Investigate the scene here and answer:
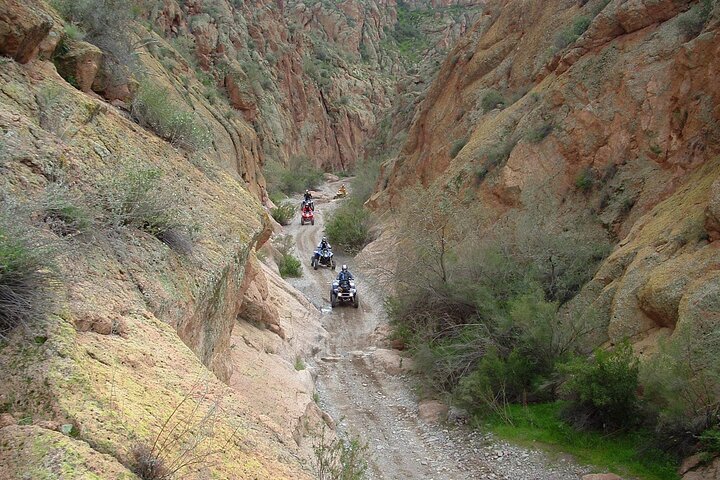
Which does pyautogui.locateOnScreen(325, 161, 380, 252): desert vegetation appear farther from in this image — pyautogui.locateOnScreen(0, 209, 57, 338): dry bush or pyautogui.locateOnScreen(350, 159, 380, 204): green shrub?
pyautogui.locateOnScreen(0, 209, 57, 338): dry bush

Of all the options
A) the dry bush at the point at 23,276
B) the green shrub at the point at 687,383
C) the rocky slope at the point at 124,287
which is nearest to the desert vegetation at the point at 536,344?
the green shrub at the point at 687,383

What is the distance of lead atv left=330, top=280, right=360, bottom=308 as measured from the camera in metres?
18.9

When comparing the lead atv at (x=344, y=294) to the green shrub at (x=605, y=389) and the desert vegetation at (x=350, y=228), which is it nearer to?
the desert vegetation at (x=350, y=228)

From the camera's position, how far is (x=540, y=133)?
1733cm

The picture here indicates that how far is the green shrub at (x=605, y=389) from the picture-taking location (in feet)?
26.2

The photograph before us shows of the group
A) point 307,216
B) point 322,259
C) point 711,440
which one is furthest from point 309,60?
point 711,440

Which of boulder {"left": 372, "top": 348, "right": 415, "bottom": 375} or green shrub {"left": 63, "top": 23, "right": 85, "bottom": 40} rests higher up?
green shrub {"left": 63, "top": 23, "right": 85, "bottom": 40}

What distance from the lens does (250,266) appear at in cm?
945

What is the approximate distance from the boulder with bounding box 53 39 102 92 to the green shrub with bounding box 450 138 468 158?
17617 mm

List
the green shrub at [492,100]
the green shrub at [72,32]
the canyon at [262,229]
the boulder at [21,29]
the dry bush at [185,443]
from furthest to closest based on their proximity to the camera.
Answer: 1. the green shrub at [492,100]
2. the green shrub at [72,32]
3. the boulder at [21,29]
4. the canyon at [262,229]
5. the dry bush at [185,443]

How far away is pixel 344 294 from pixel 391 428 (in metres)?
8.36

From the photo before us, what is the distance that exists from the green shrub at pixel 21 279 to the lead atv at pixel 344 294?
610 inches

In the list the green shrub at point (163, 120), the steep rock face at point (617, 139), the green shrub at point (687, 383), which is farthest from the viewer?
the steep rock face at point (617, 139)

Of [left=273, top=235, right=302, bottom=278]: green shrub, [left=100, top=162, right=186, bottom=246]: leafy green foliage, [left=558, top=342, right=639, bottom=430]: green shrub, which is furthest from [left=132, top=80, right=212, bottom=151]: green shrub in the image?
[left=273, top=235, right=302, bottom=278]: green shrub
